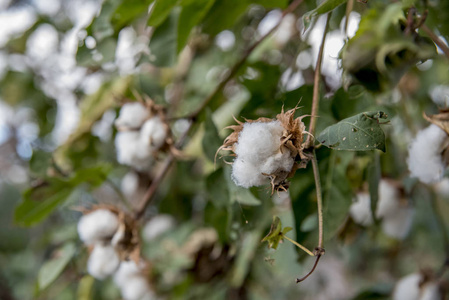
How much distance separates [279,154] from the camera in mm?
506

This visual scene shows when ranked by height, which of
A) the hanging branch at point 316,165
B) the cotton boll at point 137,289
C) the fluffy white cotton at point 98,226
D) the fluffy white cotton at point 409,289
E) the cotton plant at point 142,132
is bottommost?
the fluffy white cotton at point 409,289

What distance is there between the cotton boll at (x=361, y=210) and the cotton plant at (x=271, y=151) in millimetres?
410

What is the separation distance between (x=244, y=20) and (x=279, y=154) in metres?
0.90

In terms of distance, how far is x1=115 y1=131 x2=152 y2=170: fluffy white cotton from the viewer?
0.86m

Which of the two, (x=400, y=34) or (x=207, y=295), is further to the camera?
(x=207, y=295)

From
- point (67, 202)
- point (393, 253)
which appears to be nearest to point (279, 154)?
point (67, 202)

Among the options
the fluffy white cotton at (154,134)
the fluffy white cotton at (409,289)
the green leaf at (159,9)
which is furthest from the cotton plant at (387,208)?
the green leaf at (159,9)

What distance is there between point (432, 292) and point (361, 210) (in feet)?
0.71

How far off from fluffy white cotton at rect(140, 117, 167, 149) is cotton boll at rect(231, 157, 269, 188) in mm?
337

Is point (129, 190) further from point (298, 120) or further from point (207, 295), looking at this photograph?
point (298, 120)

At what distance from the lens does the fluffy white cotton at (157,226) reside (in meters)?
1.33

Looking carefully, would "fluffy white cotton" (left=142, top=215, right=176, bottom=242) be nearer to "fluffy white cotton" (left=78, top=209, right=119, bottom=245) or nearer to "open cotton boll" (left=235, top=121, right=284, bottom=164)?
"fluffy white cotton" (left=78, top=209, right=119, bottom=245)

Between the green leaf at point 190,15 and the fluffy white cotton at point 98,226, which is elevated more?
the green leaf at point 190,15

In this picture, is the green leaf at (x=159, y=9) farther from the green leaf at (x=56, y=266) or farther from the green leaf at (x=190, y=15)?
the green leaf at (x=56, y=266)
